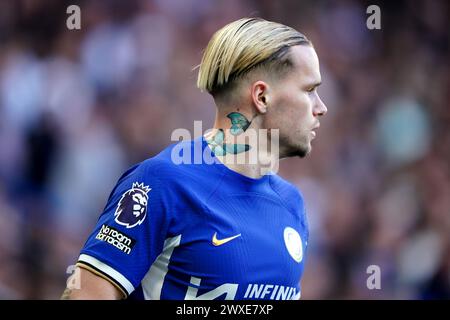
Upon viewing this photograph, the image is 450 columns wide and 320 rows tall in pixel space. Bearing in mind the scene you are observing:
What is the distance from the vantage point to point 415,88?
7449 mm

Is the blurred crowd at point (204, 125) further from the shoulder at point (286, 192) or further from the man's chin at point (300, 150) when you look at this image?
the man's chin at point (300, 150)

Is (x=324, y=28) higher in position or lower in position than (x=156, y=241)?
higher

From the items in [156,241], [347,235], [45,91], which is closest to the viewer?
[156,241]

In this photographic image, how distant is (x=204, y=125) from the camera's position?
661cm

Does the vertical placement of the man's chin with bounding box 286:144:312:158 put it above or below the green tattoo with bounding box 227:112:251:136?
below

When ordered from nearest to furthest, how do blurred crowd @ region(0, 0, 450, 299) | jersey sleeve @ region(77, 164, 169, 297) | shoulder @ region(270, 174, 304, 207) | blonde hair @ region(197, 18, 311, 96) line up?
1. jersey sleeve @ region(77, 164, 169, 297)
2. blonde hair @ region(197, 18, 311, 96)
3. shoulder @ region(270, 174, 304, 207)
4. blurred crowd @ region(0, 0, 450, 299)

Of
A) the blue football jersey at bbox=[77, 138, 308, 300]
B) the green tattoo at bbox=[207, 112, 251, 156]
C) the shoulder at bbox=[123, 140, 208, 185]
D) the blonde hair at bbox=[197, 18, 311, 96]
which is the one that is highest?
the blonde hair at bbox=[197, 18, 311, 96]

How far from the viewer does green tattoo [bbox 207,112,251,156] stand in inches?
133

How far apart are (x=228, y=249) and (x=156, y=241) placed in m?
0.30

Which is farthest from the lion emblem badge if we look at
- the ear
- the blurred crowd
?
the blurred crowd

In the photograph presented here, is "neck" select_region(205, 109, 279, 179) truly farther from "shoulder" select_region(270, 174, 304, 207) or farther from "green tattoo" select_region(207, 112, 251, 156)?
"shoulder" select_region(270, 174, 304, 207)

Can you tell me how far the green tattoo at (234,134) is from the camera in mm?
3383
